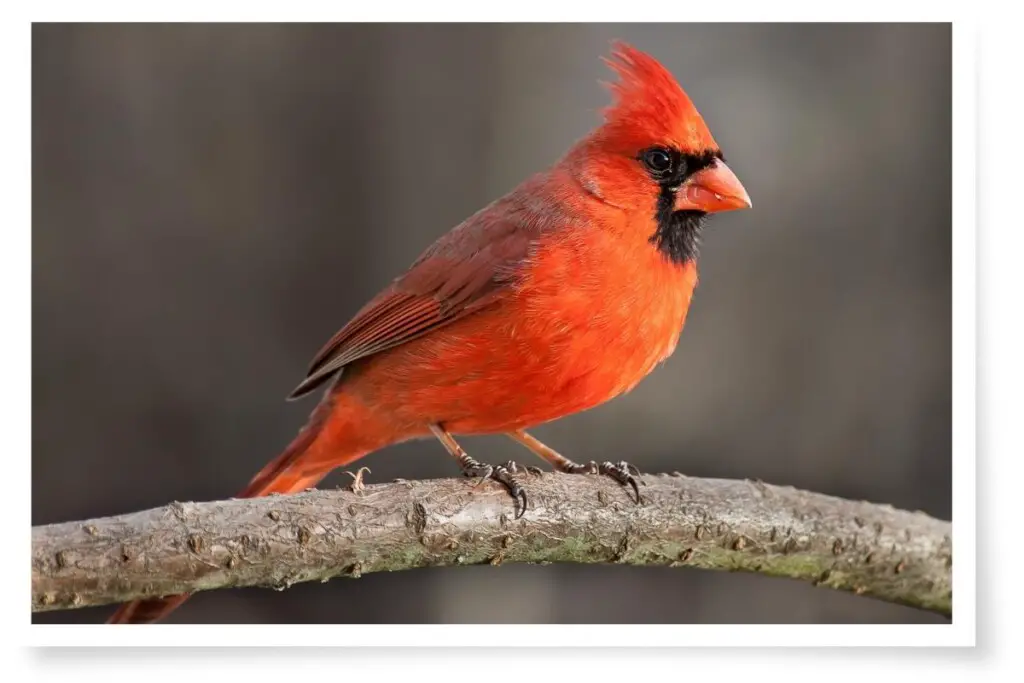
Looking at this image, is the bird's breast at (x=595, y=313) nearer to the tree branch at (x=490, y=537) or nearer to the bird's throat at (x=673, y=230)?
the bird's throat at (x=673, y=230)

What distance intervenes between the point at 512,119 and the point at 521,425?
834 mm

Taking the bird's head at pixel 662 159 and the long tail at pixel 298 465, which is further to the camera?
the long tail at pixel 298 465

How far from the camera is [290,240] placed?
286cm

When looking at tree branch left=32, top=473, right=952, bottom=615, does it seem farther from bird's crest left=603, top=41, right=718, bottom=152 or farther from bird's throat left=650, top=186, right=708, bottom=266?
bird's crest left=603, top=41, right=718, bottom=152

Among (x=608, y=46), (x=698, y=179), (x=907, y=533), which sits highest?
(x=608, y=46)

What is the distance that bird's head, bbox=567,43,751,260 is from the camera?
2590 mm

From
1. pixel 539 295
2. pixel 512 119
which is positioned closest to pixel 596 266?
pixel 539 295

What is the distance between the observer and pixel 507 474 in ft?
7.98

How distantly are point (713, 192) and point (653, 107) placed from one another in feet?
0.82

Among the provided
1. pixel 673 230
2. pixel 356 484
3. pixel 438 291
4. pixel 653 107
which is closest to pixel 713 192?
pixel 673 230

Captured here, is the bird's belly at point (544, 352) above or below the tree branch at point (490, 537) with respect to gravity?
above

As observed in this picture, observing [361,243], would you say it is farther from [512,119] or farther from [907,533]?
[907,533]

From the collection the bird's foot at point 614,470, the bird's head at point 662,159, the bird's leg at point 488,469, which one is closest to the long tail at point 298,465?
the bird's leg at point 488,469

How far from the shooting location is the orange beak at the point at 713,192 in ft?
8.50
